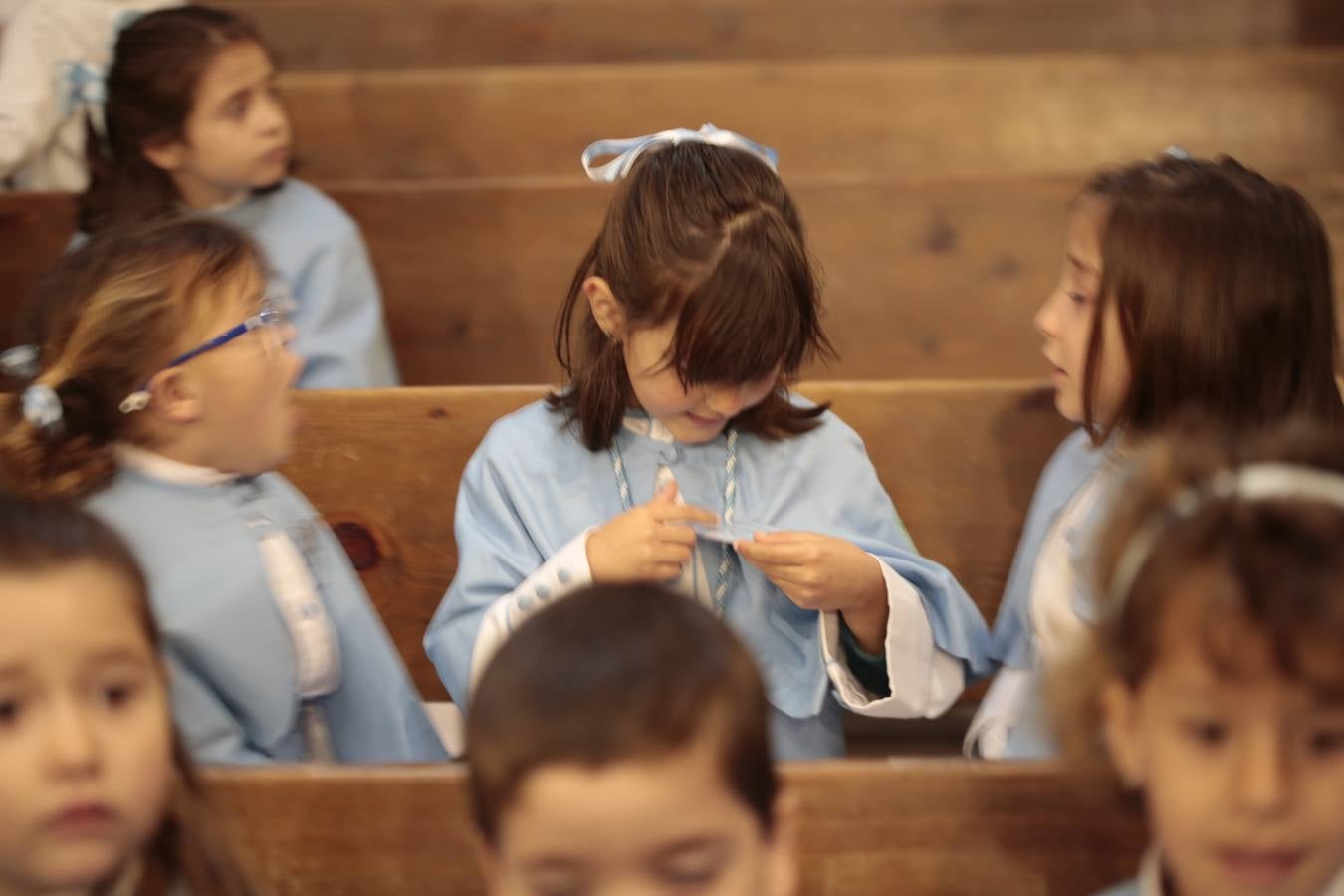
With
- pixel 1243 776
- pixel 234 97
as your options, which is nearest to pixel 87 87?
pixel 234 97

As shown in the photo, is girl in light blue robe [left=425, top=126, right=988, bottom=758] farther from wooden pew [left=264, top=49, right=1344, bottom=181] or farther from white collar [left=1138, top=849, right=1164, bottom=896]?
wooden pew [left=264, top=49, right=1344, bottom=181]

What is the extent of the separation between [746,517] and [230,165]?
4.68ft

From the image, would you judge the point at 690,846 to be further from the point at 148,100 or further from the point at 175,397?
the point at 148,100

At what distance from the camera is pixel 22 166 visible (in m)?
3.25

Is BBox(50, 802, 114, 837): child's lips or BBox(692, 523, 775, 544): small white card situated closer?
BBox(50, 802, 114, 837): child's lips

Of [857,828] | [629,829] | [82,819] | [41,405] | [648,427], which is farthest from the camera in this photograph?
[648,427]

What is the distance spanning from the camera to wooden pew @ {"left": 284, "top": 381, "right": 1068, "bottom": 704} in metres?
2.04

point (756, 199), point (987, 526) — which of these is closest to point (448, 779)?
point (756, 199)

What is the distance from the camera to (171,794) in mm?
1195

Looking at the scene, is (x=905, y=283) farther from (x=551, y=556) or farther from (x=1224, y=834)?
(x=1224, y=834)

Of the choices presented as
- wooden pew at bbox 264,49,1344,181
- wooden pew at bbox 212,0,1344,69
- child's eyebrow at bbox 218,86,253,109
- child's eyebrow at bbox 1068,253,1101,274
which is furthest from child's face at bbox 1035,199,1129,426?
wooden pew at bbox 212,0,1344,69

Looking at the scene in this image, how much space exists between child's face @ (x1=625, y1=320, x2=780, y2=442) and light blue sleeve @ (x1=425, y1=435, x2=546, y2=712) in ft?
0.74

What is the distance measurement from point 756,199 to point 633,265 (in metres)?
0.16

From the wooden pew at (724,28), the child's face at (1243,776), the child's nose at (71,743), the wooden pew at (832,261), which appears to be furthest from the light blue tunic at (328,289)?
the child's face at (1243,776)
